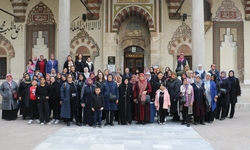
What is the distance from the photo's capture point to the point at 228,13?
13.9m

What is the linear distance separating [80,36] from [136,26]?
343 cm

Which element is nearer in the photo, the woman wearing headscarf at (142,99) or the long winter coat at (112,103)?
the long winter coat at (112,103)

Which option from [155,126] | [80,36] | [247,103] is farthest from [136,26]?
[155,126]

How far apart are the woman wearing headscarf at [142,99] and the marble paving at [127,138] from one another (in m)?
0.35

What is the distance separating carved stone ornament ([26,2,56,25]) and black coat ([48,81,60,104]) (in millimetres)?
8133

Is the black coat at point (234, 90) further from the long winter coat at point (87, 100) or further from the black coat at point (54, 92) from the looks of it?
the black coat at point (54, 92)

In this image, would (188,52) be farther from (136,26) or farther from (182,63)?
(182,63)

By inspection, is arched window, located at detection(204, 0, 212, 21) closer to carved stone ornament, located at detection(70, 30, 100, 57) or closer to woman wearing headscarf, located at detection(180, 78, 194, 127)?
carved stone ornament, located at detection(70, 30, 100, 57)

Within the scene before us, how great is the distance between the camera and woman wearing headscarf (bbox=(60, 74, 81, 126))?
6.66 m

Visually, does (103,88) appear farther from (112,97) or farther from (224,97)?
(224,97)

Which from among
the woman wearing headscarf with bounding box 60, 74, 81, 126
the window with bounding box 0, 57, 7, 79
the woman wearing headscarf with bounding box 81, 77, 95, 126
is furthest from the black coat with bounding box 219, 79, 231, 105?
the window with bounding box 0, 57, 7, 79

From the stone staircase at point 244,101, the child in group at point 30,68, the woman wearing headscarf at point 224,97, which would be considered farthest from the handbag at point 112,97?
the stone staircase at point 244,101

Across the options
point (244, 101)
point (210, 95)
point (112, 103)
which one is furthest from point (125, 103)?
point (244, 101)

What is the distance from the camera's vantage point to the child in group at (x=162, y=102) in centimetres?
696
